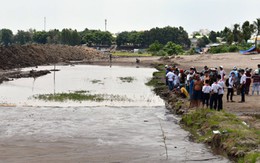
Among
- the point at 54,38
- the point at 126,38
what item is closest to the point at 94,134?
the point at 126,38

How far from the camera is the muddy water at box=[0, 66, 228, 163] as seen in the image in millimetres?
15602

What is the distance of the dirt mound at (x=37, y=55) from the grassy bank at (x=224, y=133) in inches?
2198

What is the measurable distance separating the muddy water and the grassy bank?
18.4 inches

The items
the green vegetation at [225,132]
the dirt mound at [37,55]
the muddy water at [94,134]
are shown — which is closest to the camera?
the green vegetation at [225,132]

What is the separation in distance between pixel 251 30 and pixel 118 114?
88.2 m

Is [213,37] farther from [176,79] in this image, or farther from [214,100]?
[214,100]

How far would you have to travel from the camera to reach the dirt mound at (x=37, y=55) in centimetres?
8262

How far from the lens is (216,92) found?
21.4 meters

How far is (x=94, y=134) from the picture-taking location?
771 inches

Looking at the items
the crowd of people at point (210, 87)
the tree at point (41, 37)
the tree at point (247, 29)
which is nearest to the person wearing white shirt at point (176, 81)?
the crowd of people at point (210, 87)

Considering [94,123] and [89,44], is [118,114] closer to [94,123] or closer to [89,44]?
[94,123]

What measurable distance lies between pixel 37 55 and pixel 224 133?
8833 centimetres

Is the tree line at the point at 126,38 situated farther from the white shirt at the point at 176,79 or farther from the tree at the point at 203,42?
the white shirt at the point at 176,79

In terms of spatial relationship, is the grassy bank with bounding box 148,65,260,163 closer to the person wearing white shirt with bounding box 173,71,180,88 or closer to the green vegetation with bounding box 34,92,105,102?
the person wearing white shirt with bounding box 173,71,180,88
